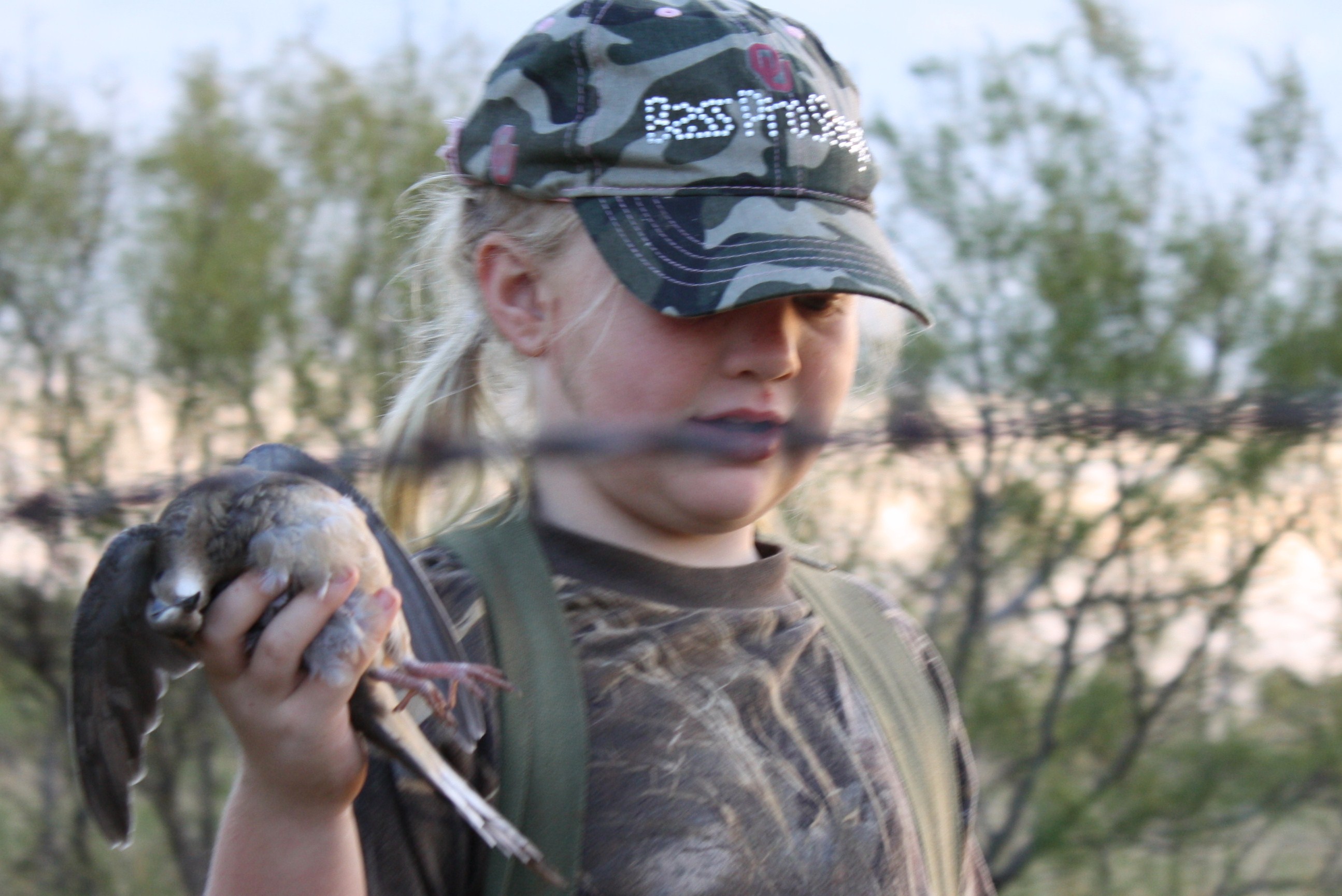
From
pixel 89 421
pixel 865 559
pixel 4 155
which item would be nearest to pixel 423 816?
pixel 865 559

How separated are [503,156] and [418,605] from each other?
1.74ft

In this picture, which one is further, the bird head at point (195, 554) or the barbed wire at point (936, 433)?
the bird head at point (195, 554)

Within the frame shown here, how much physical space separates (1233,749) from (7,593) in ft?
11.5

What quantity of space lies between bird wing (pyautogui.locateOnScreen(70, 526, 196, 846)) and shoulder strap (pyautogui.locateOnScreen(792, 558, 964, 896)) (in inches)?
28.6

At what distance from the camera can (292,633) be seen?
0.97 metres

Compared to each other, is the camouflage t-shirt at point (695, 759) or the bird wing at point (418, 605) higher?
the bird wing at point (418, 605)

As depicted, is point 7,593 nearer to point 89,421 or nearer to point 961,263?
point 89,421

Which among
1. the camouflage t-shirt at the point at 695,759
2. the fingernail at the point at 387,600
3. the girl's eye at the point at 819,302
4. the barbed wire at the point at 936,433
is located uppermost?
the girl's eye at the point at 819,302

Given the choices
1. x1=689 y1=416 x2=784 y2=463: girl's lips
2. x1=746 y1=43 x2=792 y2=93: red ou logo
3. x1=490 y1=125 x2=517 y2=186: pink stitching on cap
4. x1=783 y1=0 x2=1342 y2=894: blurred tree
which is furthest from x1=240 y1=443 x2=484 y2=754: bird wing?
x1=783 y1=0 x2=1342 y2=894: blurred tree

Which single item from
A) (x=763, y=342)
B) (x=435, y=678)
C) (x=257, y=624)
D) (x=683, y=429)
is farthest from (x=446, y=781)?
(x=763, y=342)

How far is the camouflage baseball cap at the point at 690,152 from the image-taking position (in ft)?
4.17

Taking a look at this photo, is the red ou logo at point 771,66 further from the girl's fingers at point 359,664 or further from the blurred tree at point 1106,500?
the blurred tree at point 1106,500

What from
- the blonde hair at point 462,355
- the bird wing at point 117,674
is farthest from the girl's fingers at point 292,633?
the blonde hair at point 462,355

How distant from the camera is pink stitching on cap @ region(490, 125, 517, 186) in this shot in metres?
1.37
